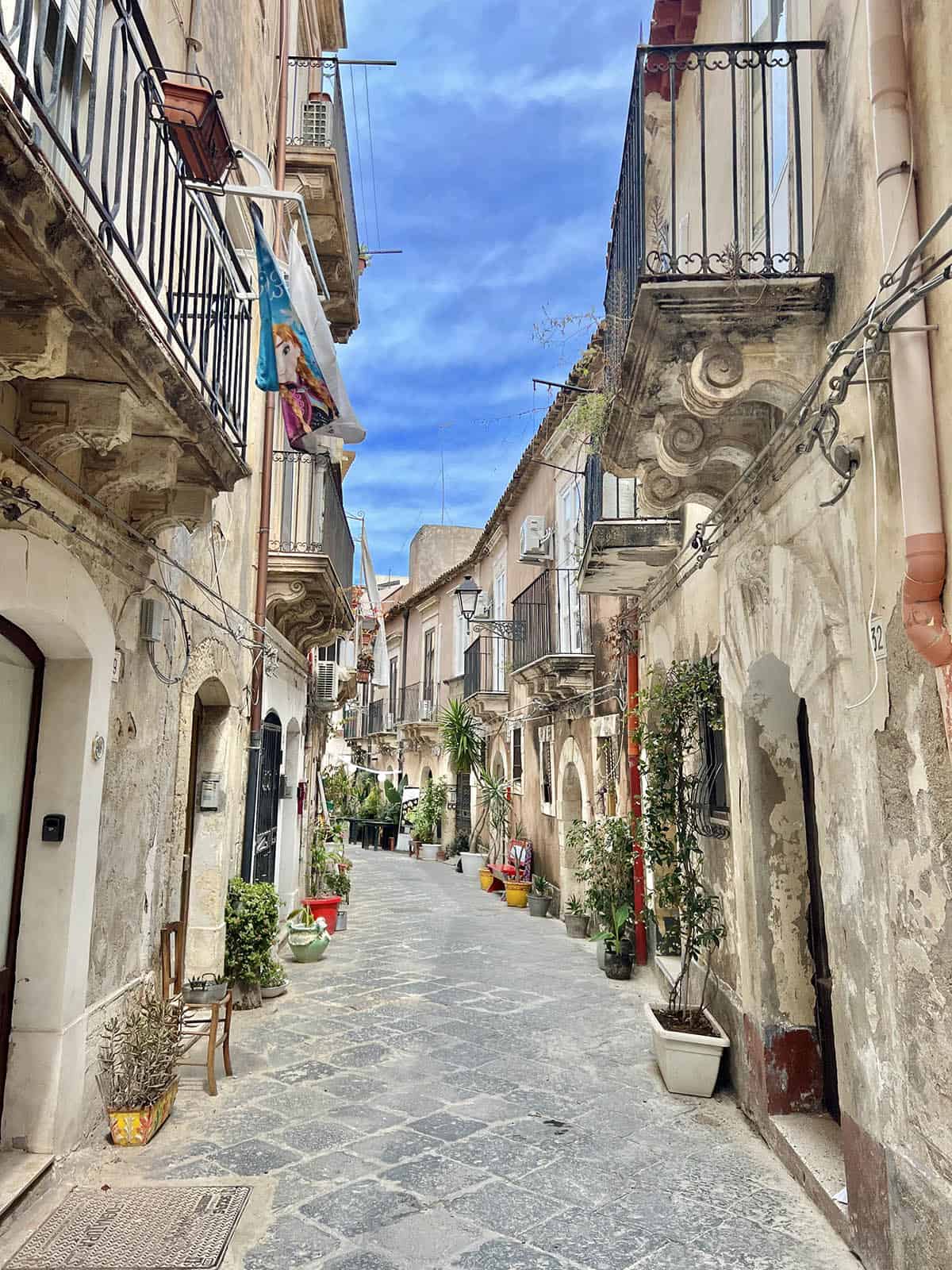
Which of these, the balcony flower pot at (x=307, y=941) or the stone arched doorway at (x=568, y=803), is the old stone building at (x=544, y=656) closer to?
the stone arched doorway at (x=568, y=803)

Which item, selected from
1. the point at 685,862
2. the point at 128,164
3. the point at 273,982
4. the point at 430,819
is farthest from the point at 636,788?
the point at 430,819

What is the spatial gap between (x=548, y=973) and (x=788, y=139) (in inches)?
287

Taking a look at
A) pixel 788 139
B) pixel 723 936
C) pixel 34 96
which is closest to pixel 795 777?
pixel 723 936

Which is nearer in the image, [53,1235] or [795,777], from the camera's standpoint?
[53,1235]

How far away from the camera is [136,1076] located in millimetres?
4496

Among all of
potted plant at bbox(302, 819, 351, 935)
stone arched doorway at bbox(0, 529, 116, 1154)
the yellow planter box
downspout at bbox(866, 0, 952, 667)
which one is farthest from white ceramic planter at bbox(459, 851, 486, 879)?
downspout at bbox(866, 0, 952, 667)

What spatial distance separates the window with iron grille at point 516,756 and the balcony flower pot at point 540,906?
3572mm

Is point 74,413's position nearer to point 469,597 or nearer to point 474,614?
point 469,597

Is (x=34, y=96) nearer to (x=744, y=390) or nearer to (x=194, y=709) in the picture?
(x=744, y=390)

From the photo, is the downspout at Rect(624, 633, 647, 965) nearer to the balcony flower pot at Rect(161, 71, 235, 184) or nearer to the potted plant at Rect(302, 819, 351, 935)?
the potted plant at Rect(302, 819, 351, 935)

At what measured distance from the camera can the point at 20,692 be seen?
4176mm

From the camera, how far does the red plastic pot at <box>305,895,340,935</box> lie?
10.4 m

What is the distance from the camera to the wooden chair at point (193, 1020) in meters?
5.16

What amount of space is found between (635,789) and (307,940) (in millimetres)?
3687
